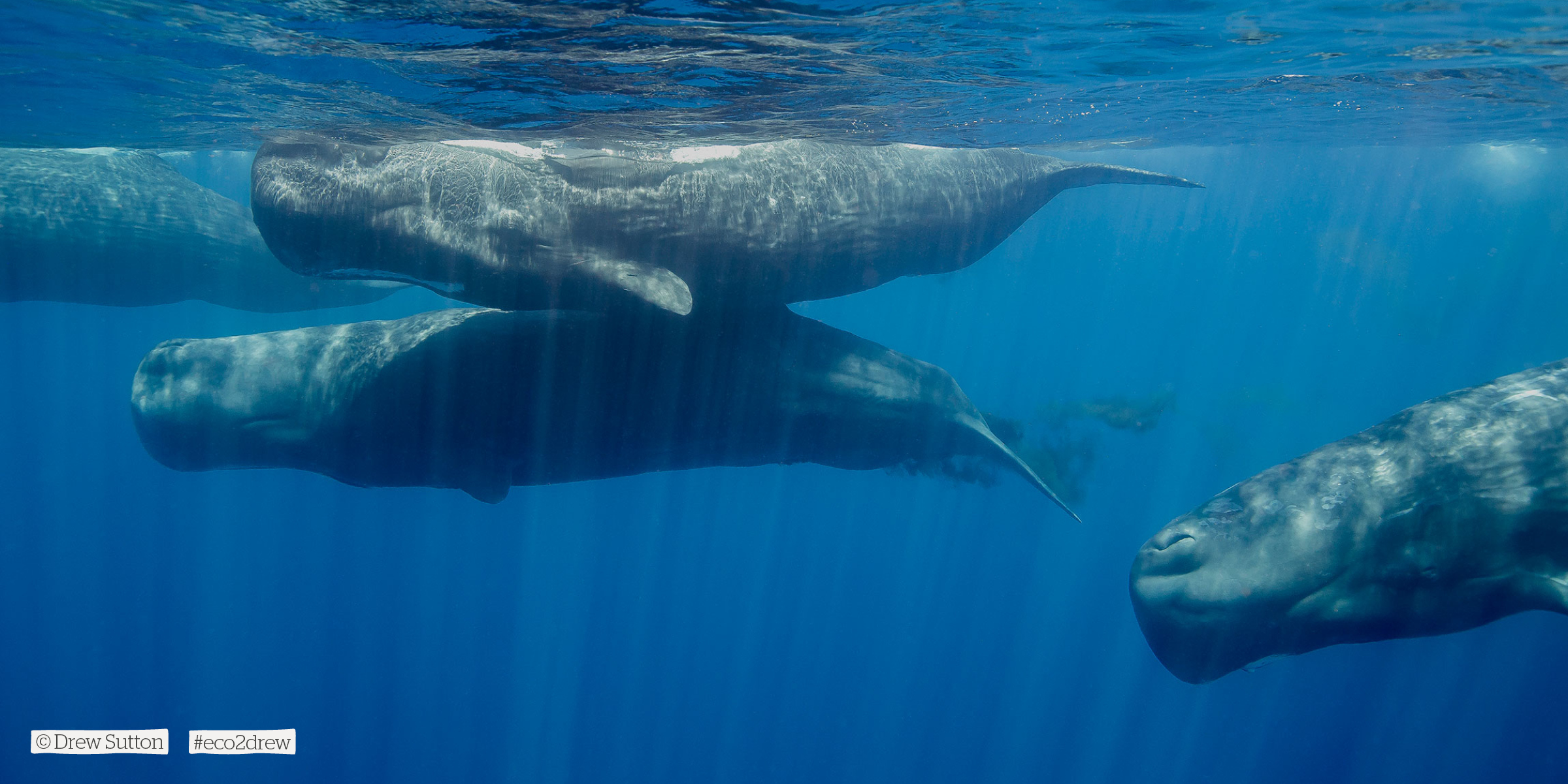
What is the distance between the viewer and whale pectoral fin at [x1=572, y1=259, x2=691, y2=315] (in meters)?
5.79

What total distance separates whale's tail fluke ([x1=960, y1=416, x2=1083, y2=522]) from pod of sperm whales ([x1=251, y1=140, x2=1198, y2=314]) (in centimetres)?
197

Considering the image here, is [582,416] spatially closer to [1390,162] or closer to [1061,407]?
[1061,407]

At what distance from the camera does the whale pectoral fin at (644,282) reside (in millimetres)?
5793

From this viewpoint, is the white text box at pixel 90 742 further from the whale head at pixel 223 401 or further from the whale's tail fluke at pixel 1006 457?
the whale's tail fluke at pixel 1006 457

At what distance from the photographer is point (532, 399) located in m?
7.12

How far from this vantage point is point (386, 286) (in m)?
10.2

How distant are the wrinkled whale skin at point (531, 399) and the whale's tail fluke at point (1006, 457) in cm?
4

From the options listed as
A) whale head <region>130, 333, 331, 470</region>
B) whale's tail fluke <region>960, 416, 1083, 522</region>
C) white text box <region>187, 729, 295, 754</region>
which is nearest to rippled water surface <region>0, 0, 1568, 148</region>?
whale head <region>130, 333, 331, 470</region>

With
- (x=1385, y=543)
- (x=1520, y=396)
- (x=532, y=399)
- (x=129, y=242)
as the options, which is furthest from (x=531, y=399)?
(x=1520, y=396)

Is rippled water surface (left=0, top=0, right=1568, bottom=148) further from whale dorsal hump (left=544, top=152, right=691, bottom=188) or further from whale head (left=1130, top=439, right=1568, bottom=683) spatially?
whale head (left=1130, top=439, right=1568, bottom=683)

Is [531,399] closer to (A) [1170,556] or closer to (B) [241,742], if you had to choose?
(A) [1170,556]

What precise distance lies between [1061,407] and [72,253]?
22831 millimetres

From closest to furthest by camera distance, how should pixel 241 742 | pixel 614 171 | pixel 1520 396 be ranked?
1. pixel 1520 396
2. pixel 614 171
3. pixel 241 742

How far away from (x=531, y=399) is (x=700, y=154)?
3020 millimetres
